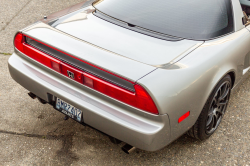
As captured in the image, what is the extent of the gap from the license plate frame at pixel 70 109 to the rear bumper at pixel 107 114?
0.17 ft

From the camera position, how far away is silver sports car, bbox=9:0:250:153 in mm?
1925

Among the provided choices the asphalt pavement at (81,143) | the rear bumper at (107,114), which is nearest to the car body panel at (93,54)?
the rear bumper at (107,114)

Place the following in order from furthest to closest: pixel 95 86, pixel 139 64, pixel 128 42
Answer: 1. pixel 128 42
2. pixel 95 86
3. pixel 139 64

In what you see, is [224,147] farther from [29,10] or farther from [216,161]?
[29,10]

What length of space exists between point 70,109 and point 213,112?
1.44 m

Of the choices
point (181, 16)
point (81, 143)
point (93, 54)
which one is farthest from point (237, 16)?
point (81, 143)

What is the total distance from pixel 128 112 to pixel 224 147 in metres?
1.35

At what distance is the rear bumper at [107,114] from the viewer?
1.91 metres

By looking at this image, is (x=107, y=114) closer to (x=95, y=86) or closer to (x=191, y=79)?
(x=95, y=86)

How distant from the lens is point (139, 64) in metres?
1.95

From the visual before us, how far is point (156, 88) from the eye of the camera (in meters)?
1.87

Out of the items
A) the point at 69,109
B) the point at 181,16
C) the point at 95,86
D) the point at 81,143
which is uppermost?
the point at 181,16

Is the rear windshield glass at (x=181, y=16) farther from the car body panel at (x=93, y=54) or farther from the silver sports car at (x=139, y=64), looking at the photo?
the car body panel at (x=93, y=54)

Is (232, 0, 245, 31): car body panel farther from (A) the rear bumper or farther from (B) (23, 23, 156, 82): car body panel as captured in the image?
(A) the rear bumper
